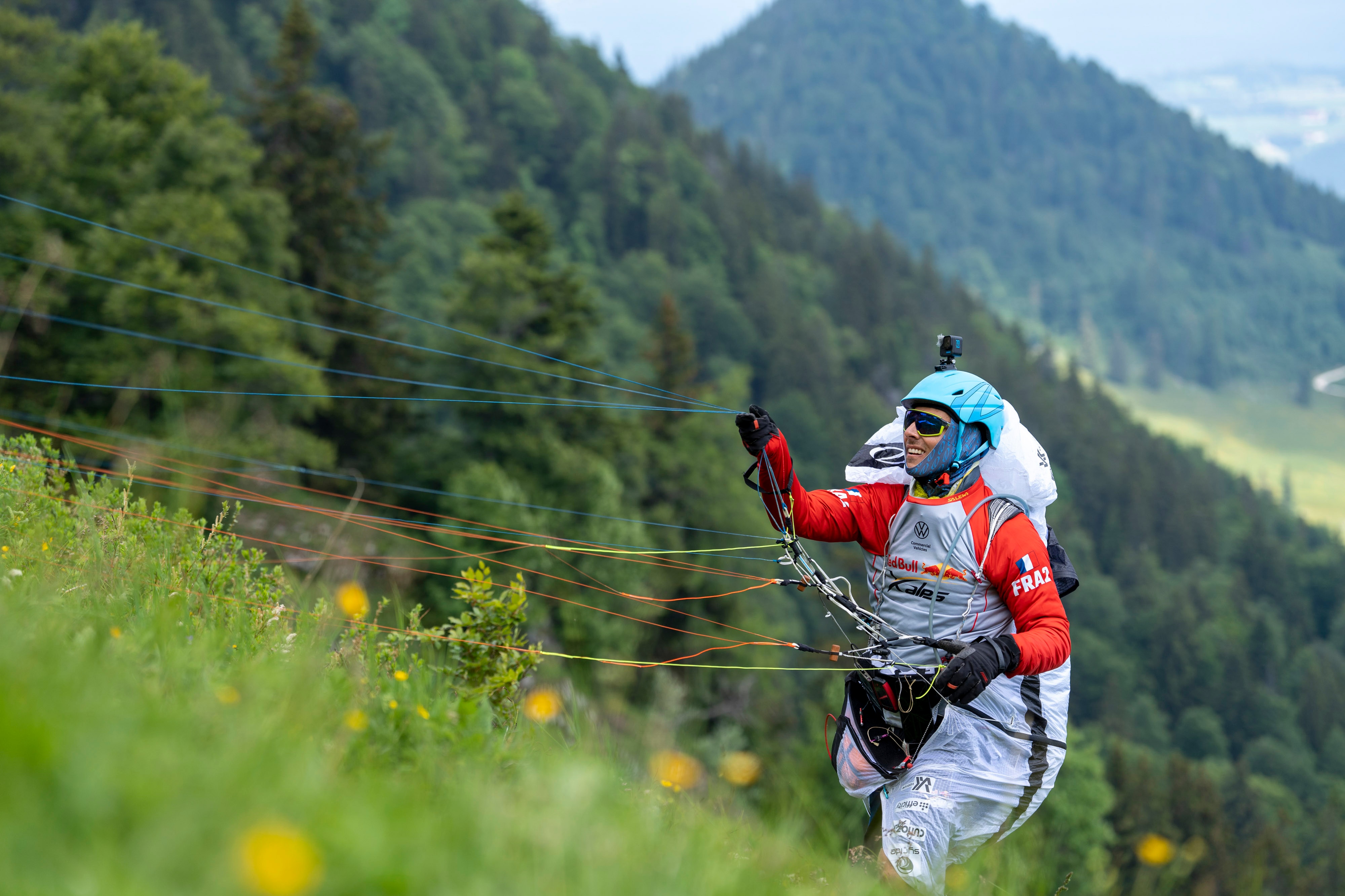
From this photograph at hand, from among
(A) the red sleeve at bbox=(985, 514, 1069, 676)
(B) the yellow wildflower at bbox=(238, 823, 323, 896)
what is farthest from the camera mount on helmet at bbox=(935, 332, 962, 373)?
(B) the yellow wildflower at bbox=(238, 823, 323, 896)

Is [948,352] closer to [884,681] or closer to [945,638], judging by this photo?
[945,638]

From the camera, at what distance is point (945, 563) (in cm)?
581

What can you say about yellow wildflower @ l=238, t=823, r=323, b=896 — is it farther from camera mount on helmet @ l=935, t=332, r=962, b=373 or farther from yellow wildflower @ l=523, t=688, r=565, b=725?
camera mount on helmet @ l=935, t=332, r=962, b=373

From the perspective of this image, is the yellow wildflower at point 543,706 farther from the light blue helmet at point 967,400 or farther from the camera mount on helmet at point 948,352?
the camera mount on helmet at point 948,352

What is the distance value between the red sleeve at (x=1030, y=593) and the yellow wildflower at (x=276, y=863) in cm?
410

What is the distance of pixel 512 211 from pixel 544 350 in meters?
6.44

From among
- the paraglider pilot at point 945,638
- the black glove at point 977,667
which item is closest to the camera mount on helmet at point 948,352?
the paraglider pilot at point 945,638

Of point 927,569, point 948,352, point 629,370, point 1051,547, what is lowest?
point 629,370

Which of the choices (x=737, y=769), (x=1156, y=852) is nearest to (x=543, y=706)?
(x=737, y=769)

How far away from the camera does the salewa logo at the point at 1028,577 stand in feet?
18.6

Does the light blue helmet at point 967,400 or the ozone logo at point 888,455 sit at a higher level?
the light blue helmet at point 967,400

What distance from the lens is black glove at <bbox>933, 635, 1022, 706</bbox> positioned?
202 inches

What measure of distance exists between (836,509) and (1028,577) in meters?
1.16

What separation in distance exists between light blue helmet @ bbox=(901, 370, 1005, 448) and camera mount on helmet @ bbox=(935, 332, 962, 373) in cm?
25
